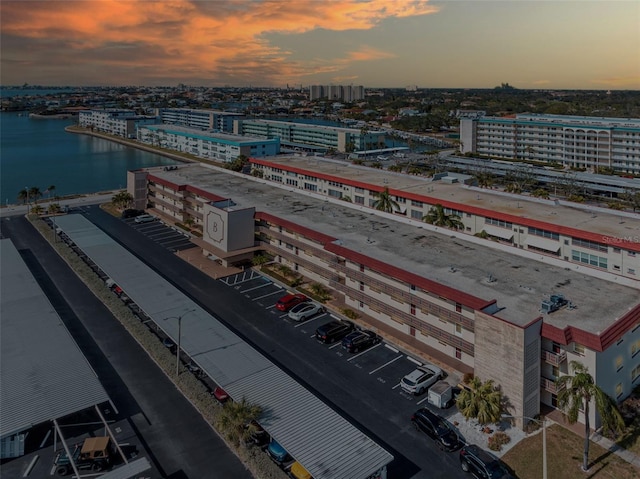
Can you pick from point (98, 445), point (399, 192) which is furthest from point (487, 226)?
point (98, 445)

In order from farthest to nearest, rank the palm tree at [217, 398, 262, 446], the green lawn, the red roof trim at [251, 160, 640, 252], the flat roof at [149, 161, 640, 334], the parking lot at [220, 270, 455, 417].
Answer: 1. the red roof trim at [251, 160, 640, 252]
2. the parking lot at [220, 270, 455, 417]
3. the flat roof at [149, 161, 640, 334]
4. the palm tree at [217, 398, 262, 446]
5. the green lawn

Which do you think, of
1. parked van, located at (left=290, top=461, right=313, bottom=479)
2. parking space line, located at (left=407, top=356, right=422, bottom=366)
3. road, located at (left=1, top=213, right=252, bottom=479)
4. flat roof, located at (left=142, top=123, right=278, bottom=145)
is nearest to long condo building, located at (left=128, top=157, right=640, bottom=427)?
parking space line, located at (left=407, top=356, right=422, bottom=366)

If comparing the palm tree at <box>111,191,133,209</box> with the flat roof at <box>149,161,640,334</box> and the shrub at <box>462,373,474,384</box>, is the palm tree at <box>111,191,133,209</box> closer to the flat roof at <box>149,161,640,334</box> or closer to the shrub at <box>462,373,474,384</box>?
the flat roof at <box>149,161,640,334</box>

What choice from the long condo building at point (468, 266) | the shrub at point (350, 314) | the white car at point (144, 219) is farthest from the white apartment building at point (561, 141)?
the white car at point (144, 219)

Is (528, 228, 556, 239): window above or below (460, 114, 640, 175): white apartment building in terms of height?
below

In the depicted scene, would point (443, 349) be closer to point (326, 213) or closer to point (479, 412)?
point (479, 412)

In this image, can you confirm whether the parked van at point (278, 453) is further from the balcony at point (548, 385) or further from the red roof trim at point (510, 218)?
the red roof trim at point (510, 218)

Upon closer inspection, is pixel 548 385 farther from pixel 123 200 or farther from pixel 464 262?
pixel 123 200
